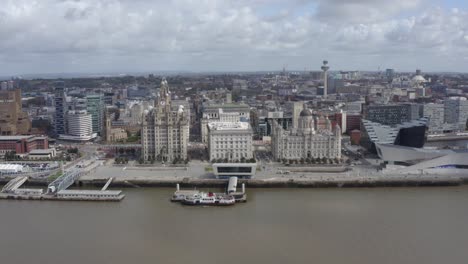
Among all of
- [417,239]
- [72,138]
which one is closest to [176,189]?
[417,239]

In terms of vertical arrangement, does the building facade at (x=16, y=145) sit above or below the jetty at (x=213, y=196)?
above

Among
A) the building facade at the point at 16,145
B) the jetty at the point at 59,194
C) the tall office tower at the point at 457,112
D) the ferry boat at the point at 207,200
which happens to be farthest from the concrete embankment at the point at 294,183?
the tall office tower at the point at 457,112

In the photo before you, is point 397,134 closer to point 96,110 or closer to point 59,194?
point 59,194

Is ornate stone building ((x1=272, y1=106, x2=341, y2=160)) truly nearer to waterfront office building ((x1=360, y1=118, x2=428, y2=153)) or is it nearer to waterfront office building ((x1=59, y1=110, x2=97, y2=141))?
waterfront office building ((x1=360, y1=118, x2=428, y2=153))

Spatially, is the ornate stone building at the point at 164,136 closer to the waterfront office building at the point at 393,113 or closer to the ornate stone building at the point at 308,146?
the ornate stone building at the point at 308,146

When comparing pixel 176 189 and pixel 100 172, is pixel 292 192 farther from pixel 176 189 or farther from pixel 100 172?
pixel 100 172

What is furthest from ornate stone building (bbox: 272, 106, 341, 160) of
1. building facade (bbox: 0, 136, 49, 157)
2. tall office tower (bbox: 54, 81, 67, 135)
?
tall office tower (bbox: 54, 81, 67, 135)
